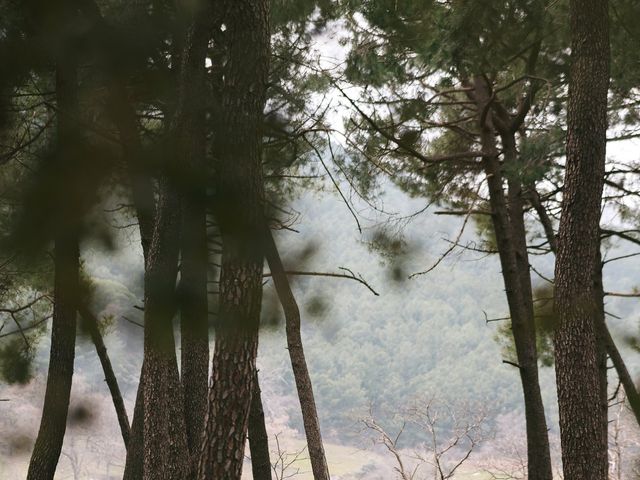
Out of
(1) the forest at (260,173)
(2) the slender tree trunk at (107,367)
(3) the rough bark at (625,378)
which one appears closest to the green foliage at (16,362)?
(1) the forest at (260,173)

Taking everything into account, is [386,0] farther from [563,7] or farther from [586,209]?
[586,209]

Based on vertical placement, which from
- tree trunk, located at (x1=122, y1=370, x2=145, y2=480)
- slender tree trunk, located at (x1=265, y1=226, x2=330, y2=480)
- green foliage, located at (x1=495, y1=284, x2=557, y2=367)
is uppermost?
green foliage, located at (x1=495, y1=284, x2=557, y2=367)

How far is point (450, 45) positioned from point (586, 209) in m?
1.52

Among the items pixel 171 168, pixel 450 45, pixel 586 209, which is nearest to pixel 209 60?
pixel 450 45

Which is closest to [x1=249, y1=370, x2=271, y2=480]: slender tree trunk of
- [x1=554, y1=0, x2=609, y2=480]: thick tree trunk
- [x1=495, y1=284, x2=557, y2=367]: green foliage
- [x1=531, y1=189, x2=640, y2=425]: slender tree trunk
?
[x1=554, y1=0, x2=609, y2=480]: thick tree trunk

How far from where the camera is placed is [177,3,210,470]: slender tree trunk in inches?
70.6

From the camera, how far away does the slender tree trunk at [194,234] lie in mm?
1792

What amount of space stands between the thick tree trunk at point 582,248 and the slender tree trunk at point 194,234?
5.86ft

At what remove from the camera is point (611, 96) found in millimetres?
6660

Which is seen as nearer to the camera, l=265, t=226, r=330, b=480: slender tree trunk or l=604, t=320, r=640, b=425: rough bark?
l=265, t=226, r=330, b=480: slender tree trunk

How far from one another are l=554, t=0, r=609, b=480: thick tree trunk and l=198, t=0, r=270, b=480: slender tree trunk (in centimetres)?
Result: 162

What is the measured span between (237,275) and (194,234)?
1.82ft

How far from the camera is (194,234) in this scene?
6.63 ft

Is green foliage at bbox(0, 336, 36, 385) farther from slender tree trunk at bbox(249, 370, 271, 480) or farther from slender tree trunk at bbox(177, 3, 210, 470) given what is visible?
slender tree trunk at bbox(177, 3, 210, 470)
